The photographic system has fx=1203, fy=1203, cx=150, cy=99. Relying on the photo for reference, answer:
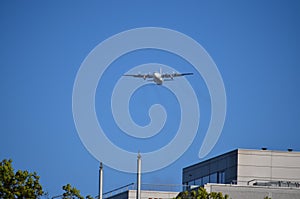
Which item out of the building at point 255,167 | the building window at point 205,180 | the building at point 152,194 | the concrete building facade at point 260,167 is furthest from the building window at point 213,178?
the building at point 152,194

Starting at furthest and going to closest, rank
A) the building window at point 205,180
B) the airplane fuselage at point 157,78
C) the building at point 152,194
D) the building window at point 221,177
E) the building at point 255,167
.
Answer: the airplane fuselage at point 157,78 → the building window at point 205,180 → the building window at point 221,177 → the building at point 255,167 → the building at point 152,194

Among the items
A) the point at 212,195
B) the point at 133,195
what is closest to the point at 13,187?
the point at 212,195

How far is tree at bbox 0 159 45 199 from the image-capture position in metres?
102

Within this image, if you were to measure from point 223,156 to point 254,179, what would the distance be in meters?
5.47

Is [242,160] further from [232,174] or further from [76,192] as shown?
[76,192]

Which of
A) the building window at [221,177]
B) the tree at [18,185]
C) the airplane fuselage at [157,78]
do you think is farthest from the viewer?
the airplane fuselage at [157,78]

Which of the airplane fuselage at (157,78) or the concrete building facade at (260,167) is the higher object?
the airplane fuselage at (157,78)

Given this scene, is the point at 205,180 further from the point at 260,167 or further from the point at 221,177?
the point at 260,167

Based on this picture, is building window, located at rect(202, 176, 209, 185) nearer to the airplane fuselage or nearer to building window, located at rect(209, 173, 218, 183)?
building window, located at rect(209, 173, 218, 183)

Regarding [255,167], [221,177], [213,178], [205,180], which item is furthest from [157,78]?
[255,167]

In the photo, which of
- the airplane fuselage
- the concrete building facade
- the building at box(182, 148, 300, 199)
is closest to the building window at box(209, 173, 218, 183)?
the building at box(182, 148, 300, 199)

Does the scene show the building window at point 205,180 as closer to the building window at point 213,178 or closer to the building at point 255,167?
the building window at point 213,178

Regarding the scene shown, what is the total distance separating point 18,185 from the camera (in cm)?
10281

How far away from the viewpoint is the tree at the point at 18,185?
10181cm
